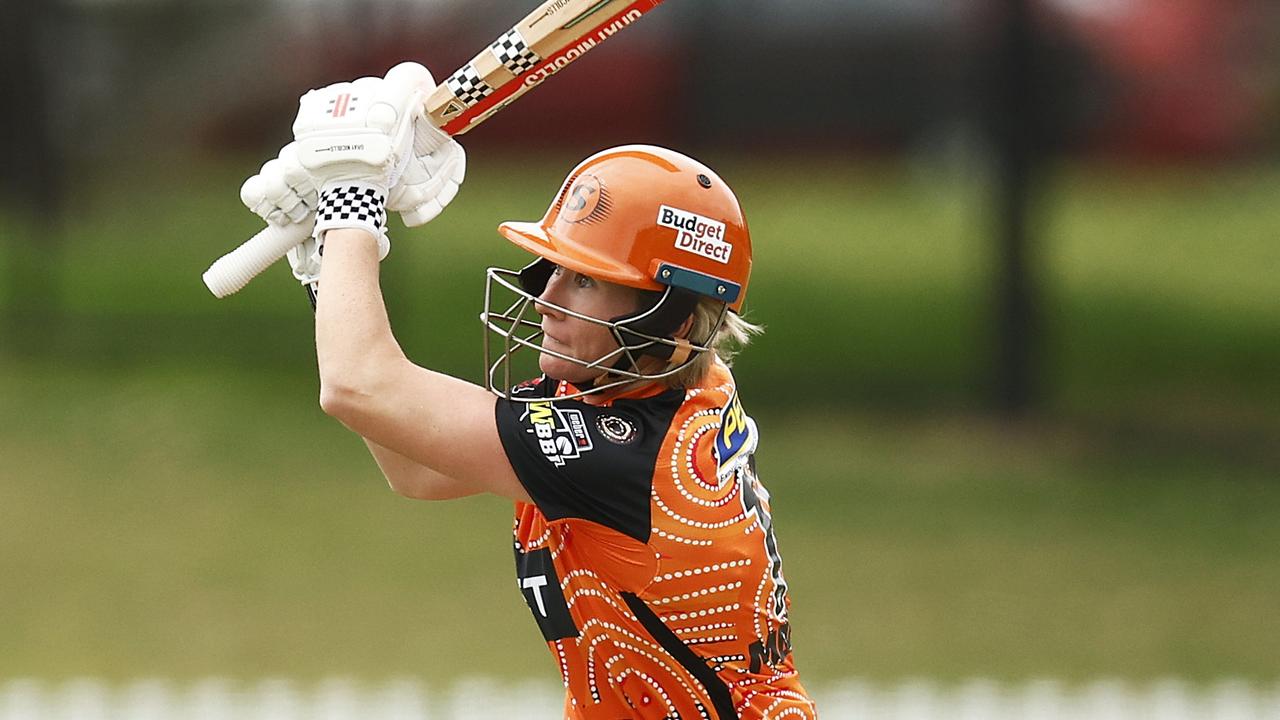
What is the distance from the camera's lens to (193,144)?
1612cm

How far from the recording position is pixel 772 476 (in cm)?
1062

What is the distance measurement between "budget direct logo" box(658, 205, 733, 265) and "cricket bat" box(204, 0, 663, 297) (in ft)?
1.22

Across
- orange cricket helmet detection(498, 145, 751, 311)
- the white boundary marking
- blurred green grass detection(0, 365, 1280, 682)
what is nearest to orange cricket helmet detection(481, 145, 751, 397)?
orange cricket helmet detection(498, 145, 751, 311)

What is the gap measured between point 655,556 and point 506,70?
3.11 feet

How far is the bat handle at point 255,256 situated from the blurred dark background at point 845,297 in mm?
4270

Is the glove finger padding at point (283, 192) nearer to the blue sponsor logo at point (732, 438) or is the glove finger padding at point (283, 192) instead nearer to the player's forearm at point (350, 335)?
the player's forearm at point (350, 335)

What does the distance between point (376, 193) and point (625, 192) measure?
1.43 feet

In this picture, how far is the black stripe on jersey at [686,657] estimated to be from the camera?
10.8ft

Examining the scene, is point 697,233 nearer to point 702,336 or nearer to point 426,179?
point 702,336

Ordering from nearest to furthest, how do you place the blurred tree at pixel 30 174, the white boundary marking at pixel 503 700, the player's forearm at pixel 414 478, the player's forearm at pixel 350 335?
the player's forearm at pixel 350 335
the player's forearm at pixel 414 478
the white boundary marking at pixel 503 700
the blurred tree at pixel 30 174

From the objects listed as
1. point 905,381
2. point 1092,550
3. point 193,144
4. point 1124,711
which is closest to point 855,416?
point 905,381

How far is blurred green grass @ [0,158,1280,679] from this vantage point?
26.3ft

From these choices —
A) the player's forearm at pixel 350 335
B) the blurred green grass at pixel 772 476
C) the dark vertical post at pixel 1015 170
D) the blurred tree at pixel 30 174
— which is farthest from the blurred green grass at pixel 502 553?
the player's forearm at pixel 350 335

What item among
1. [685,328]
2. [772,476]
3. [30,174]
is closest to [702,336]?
[685,328]
